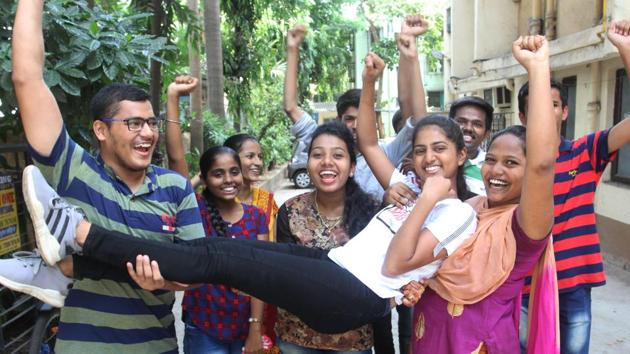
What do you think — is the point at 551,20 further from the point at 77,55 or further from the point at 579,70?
the point at 77,55

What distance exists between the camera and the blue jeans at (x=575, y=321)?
2361 millimetres

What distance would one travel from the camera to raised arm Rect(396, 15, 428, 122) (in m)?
2.87

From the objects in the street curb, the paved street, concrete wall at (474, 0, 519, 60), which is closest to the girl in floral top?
the paved street

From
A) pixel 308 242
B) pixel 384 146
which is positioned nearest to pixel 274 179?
pixel 384 146

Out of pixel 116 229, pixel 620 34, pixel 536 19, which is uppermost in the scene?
pixel 536 19

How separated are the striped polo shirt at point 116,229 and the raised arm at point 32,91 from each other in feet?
0.14

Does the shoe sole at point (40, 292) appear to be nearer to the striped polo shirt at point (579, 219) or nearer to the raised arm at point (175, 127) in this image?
the raised arm at point (175, 127)

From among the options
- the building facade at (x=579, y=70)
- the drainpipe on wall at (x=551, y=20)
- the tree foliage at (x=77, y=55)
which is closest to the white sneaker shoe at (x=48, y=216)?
the tree foliage at (x=77, y=55)

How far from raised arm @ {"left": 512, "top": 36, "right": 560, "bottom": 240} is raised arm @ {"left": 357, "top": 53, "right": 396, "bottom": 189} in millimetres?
808

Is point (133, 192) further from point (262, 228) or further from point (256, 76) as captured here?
point (256, 76)

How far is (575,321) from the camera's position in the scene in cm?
237

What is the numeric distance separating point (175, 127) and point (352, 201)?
0.95m

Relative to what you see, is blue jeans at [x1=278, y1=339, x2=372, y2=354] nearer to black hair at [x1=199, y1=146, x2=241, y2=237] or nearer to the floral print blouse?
the floral print blouse

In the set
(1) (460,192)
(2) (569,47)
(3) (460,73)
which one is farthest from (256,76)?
(1) (460,192)
